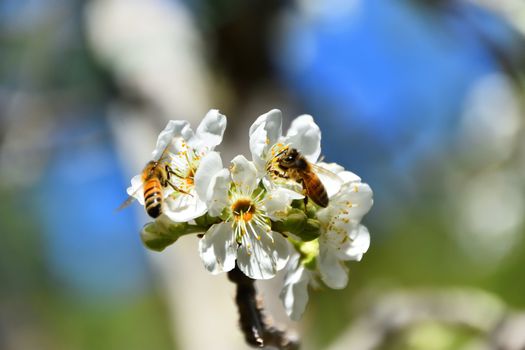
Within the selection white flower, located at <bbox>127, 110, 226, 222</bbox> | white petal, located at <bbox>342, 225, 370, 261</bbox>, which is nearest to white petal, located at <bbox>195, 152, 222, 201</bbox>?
white flower, located at <bbox>127, 110, 226, 222</bbox>

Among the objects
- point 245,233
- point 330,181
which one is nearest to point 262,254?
point 245,233

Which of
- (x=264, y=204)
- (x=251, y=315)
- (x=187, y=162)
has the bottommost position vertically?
(x=251, y=315)

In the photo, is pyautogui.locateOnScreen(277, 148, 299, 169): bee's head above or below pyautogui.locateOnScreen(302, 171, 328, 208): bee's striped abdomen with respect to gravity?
above

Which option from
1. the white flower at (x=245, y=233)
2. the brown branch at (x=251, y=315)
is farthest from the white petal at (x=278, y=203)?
the brown branch at (x=251, y=315)

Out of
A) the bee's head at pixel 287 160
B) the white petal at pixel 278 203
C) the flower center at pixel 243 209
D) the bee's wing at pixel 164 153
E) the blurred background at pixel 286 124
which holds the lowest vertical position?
the white petal at pixel 278 203

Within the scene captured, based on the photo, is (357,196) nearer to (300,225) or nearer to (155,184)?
(300,225)

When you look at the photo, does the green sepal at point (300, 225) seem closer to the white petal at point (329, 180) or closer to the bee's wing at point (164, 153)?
the white petal at point (329, 180)

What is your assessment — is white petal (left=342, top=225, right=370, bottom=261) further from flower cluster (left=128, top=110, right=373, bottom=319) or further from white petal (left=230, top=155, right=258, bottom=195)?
white petal (left=230, top=155, right=258, bottom=195)
